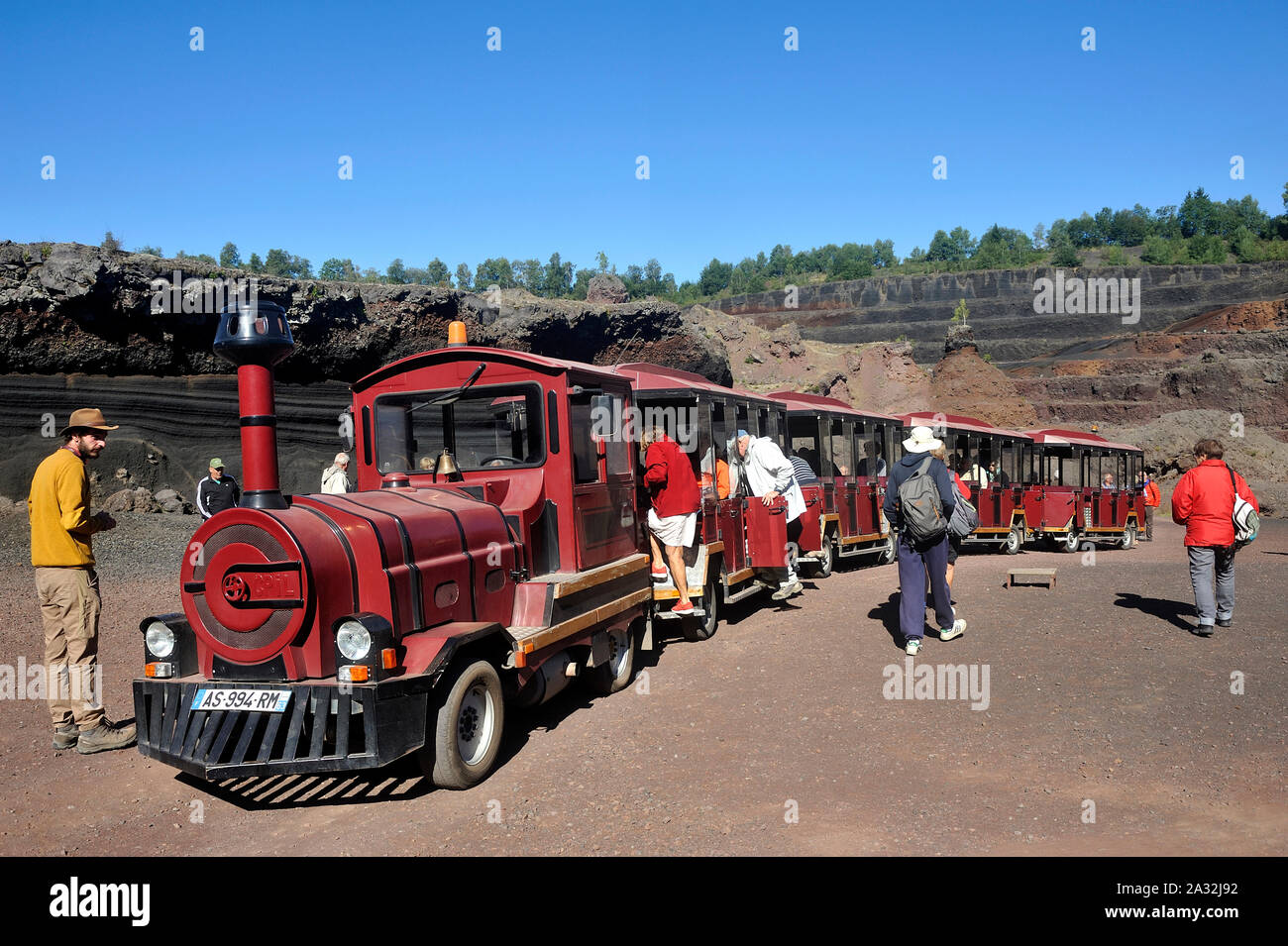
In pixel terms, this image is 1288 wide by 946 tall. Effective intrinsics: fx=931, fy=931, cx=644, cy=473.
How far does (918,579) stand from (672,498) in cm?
234

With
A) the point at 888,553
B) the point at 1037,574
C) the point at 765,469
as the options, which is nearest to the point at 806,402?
the point at 888,553

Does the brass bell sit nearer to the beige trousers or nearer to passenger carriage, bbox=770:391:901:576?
the beige trousers

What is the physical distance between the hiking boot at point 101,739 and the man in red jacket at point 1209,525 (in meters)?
8.86

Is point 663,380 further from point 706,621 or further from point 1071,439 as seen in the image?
point 1071,439

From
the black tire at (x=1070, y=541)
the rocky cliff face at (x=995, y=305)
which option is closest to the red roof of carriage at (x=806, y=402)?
the black tire at (x=1070, y=541)

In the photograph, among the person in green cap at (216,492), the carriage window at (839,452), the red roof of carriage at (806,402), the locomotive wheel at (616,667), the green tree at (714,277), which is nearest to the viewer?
the locomotive wheel at (616,667)

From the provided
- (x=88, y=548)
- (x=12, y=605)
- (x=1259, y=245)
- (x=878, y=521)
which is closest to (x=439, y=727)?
(x=88, y=548)

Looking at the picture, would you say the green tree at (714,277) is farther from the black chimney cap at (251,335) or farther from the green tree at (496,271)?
the black chimney cap at (251,335)

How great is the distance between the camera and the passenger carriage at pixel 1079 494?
22875mm

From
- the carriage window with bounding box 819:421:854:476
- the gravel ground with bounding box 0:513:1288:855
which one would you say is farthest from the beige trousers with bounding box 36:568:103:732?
the carriage window with bounding box 819:421:854:476

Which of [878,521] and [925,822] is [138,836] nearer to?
[925,822]

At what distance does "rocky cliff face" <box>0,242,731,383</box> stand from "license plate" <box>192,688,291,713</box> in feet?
47.0

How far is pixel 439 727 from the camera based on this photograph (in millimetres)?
5090

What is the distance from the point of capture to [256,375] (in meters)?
5.32
